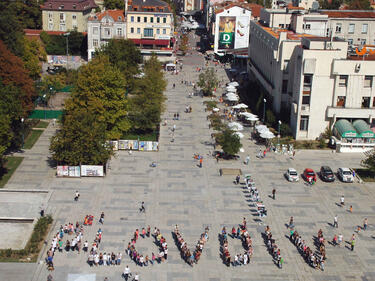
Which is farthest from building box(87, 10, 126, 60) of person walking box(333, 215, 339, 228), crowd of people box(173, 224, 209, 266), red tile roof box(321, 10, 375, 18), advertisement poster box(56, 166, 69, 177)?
person walking box(333, 215, 339, 228)

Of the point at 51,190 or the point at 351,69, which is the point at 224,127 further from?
the point at 51,190

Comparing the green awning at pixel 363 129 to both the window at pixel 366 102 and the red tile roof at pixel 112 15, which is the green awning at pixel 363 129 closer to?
the window at pixel 366 102

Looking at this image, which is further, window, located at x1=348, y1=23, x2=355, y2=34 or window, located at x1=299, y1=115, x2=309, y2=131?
window, located at x1=348, y1=23, x2=355, y2=34

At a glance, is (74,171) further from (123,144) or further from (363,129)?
(363,129)

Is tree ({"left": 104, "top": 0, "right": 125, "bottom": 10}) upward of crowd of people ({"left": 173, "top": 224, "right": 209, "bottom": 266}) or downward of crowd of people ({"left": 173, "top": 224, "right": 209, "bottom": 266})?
upward

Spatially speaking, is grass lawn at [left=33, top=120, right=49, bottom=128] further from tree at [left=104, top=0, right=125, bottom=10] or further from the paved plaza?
tree at [left=104, top=0, right=125, bottom=10]

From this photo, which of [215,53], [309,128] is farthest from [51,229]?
[215,53]

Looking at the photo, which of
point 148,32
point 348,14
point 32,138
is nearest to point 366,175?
point 32,138

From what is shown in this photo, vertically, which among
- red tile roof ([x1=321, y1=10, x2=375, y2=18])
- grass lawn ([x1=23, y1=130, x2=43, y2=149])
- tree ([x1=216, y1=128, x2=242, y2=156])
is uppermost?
red tile roof ([x1=321, y1=10, x2=375, y2=18])
